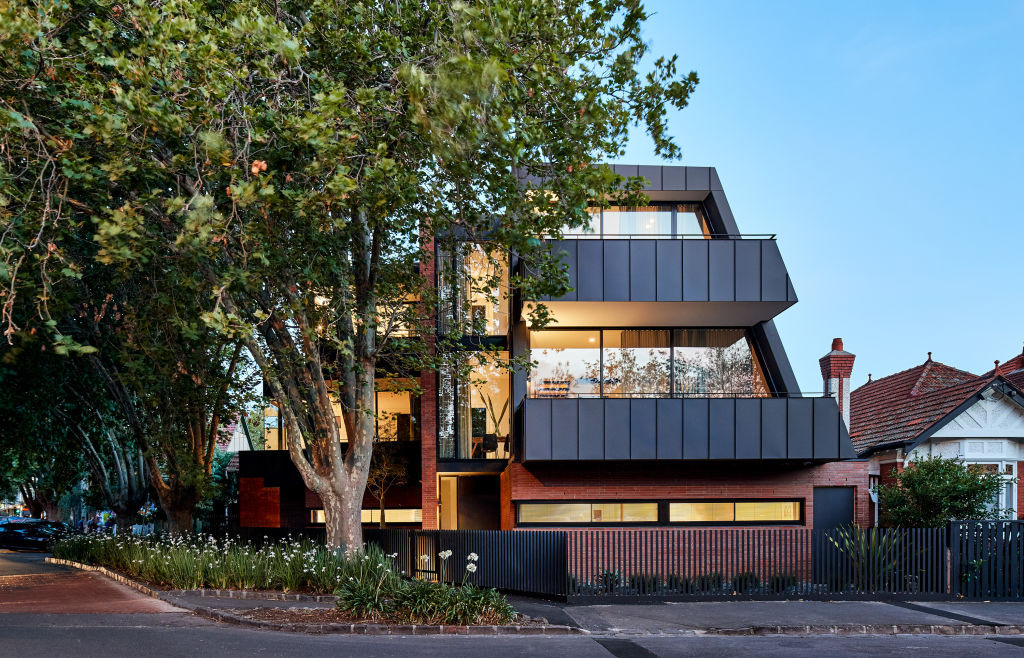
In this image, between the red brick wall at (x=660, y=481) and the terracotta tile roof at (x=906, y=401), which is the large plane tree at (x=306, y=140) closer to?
→ the red brick wall at (x=660, y=481)

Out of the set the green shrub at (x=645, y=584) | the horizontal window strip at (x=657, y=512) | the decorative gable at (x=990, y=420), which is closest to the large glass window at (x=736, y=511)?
the horizontal window strip at (x=657, y=512)

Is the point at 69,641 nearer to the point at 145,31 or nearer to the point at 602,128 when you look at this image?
the point at 145,31

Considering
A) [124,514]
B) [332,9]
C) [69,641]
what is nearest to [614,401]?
[332,9]

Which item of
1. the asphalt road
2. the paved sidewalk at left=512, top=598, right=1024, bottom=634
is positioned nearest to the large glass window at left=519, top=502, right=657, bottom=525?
the paved sidewalk at left=512, top=598, right=1024, bottom=634

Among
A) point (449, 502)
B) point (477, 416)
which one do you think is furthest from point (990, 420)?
point (449, 502)

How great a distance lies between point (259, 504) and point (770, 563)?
15329mm

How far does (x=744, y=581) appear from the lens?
16141 mm

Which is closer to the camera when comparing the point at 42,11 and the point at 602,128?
the point at 42,11

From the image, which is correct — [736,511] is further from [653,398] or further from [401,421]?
[401,421]

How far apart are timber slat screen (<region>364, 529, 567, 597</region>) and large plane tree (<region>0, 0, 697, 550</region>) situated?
7.31 ft

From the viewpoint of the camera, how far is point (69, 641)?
11.6 metres

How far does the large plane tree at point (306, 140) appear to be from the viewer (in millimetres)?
11188

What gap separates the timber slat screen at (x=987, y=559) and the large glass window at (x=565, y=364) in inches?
321

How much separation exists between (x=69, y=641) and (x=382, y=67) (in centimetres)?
916
